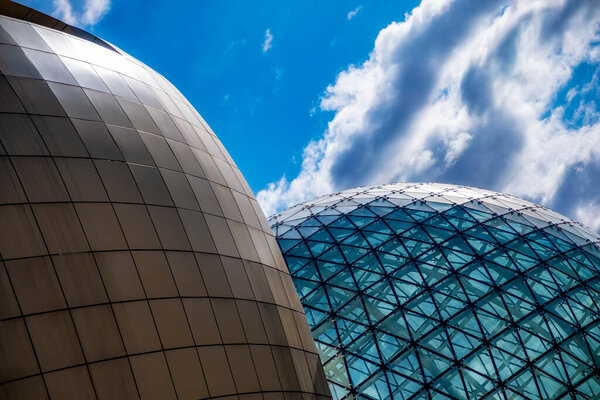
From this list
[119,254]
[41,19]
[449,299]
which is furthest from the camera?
[449,299]

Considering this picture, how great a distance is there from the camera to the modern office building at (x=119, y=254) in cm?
1165

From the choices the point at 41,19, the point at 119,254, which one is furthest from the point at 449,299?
the point at 41,19

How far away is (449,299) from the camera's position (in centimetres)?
3145

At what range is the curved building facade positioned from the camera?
28094 millimetres

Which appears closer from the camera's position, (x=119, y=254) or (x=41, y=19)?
(x=119, y=254)

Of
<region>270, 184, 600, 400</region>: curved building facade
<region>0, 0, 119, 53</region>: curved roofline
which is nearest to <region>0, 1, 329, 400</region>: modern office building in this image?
<region>0, 0, 119, 53</region>: curved roofline

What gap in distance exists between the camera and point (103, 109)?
53.8ft

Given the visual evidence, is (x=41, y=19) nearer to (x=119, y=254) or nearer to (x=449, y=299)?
(x=119, y=254)

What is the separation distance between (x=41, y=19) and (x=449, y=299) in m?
27.9

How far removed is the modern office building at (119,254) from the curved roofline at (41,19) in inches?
3.9

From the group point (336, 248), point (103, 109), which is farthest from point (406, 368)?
point (103, 109)

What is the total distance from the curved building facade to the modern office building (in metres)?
11.6

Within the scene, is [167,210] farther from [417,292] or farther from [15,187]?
[417,292]

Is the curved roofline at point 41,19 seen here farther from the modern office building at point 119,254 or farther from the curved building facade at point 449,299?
the curved building facade at point 449,299
